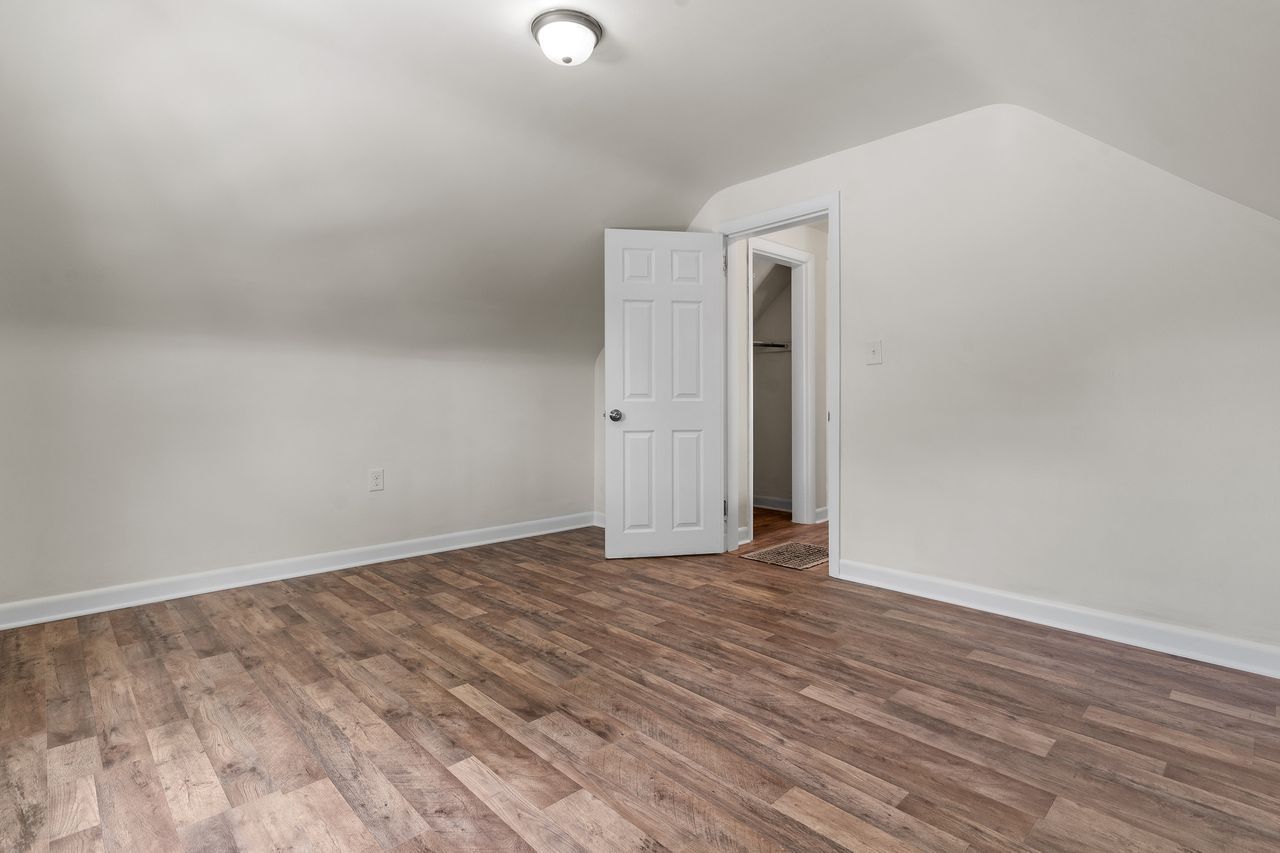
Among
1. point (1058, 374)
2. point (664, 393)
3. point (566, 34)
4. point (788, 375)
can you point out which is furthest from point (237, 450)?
point (788, 375)

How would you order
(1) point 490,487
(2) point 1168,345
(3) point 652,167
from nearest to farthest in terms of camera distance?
(2) point 1168,345
(3) point 652,167
(1) point 490,487

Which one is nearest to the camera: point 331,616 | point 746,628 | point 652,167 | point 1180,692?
point 1180,692

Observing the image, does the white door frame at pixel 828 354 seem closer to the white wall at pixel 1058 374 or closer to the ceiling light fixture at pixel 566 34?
the white wall at pixel 1058 374

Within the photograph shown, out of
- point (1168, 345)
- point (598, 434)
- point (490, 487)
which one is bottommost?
point (490, 487)

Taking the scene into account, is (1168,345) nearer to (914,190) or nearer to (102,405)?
(914,190)

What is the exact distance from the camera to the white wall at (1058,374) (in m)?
2.34

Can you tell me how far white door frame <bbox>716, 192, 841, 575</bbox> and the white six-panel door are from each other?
139 mm

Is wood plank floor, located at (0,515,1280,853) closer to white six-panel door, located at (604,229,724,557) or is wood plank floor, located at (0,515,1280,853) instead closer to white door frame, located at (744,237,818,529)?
white six-panel door, located at (604,229,724,557)

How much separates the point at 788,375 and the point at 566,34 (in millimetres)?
4004

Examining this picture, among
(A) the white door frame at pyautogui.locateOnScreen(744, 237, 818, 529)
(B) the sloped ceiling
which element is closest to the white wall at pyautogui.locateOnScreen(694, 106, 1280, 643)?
(B) the sloped ceiling

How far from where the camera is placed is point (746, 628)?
106 inches

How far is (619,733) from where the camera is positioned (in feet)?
6.11

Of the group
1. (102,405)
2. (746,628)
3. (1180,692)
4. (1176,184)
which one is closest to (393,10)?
(102,405)

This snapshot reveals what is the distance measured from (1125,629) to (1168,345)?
112 cm
